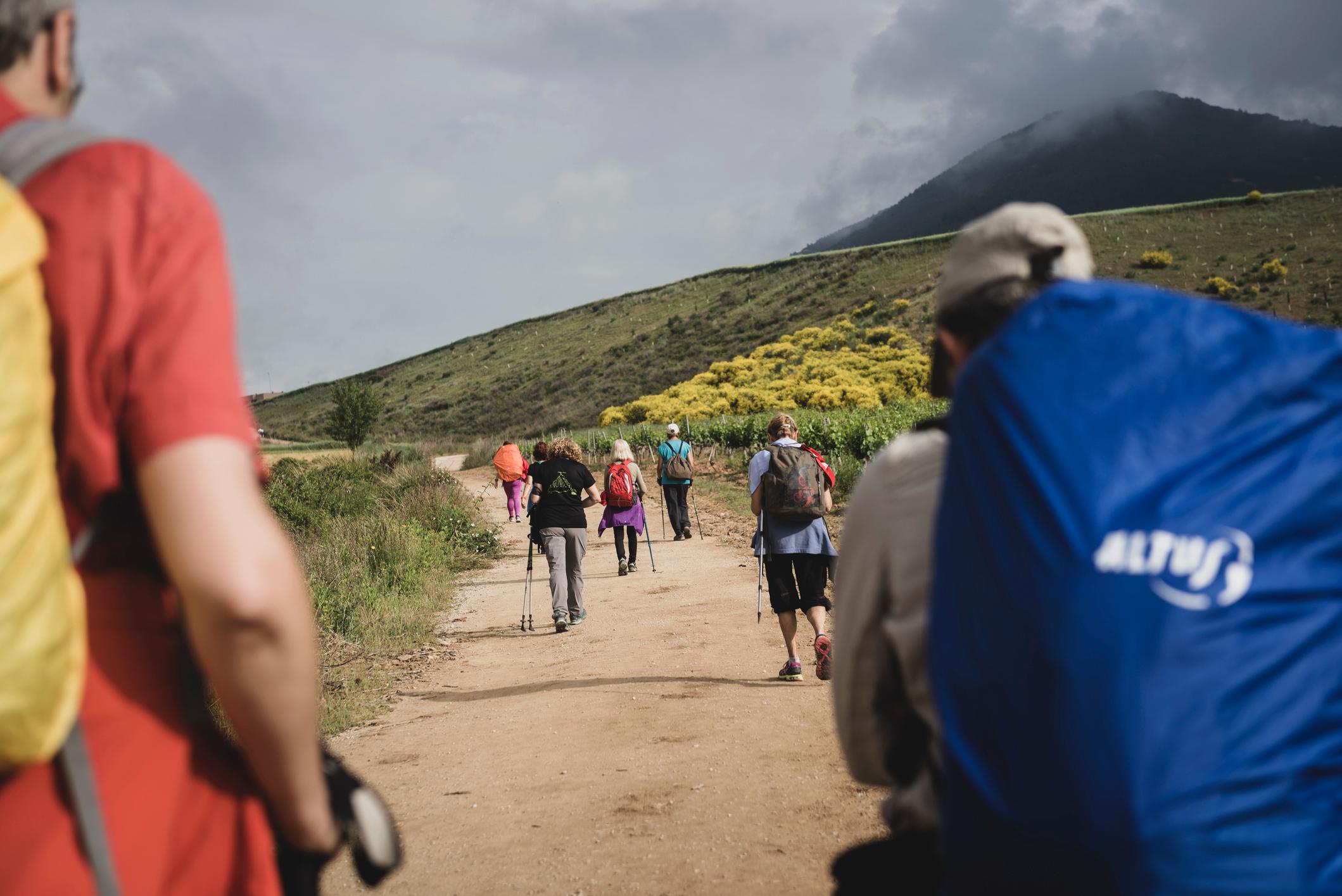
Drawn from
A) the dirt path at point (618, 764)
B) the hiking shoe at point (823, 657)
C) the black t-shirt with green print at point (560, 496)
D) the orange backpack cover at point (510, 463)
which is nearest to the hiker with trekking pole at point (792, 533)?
the hiking shoe at point (823, 657)

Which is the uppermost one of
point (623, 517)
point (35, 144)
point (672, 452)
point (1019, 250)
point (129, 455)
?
point (35, 144)

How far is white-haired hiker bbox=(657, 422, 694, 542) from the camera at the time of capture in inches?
609

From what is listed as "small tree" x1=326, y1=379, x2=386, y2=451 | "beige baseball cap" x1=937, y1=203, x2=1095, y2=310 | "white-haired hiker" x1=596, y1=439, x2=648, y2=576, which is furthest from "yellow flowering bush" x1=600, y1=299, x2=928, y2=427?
"beige baseball cap" x1=937, y1=203, x2=1095, y2=310

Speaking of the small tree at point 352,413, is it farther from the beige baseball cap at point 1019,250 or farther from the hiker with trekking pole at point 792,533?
the beige baseball cap at point 1019,250

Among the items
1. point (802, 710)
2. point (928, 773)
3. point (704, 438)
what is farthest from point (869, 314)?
point (928, 773)

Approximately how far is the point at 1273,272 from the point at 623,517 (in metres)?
51.7

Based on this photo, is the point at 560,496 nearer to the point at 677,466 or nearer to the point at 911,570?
the point at 677,466

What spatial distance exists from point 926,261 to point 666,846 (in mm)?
72519

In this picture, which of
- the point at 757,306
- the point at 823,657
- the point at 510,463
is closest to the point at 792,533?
the point at 823,657

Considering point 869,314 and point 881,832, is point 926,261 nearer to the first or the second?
point 869,314

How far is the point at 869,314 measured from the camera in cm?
5909

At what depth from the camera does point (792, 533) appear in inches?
302

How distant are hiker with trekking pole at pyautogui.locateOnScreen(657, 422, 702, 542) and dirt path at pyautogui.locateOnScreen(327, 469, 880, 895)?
197 inches

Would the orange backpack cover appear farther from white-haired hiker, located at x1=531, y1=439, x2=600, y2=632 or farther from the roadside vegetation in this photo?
white-haired hiker, located at x1=531, y1=439, x2=600, y2=632
